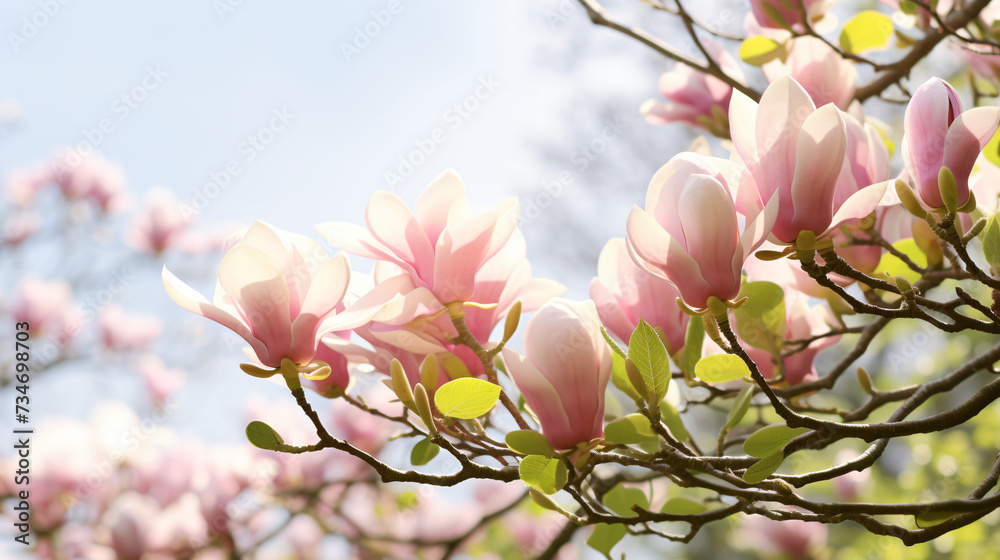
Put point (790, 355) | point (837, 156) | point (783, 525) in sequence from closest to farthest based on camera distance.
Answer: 1. point (837, 156)
2. point (790, 355)
3. point (783, 525)

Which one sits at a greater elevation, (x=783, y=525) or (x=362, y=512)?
(x=783, y=525)

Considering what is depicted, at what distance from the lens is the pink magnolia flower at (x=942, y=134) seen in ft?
1.79

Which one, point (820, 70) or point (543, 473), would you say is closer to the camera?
point (543, 473)

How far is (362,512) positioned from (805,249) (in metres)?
2.65

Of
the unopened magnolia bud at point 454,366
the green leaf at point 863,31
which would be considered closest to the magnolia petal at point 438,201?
the unopened magnolia bud at point 454,366

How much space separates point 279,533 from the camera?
1.52m

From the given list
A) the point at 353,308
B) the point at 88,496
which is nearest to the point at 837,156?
the point at 353,308

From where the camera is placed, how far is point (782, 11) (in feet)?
3.28

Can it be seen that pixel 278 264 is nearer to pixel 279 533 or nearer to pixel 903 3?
pixel 903 3

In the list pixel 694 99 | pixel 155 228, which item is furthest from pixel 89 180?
pixel 694 99

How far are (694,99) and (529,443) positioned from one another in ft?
2.54

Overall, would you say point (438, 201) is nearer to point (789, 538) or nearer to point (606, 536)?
point (606, 536)

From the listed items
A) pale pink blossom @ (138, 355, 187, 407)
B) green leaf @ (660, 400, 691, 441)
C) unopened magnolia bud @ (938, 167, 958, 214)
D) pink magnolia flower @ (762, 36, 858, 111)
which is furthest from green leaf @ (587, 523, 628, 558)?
pale pink blossom @ (138, 355, 187, 407)

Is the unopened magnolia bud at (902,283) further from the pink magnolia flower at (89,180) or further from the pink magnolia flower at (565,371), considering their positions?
the pink magnolia flower at (89,180)
